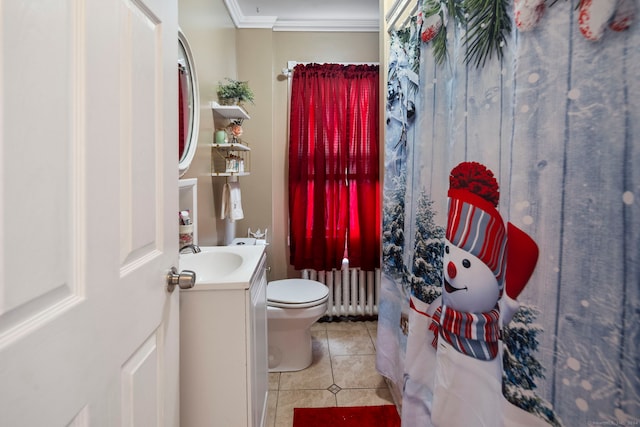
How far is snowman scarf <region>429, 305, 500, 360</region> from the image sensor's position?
0.82 meters

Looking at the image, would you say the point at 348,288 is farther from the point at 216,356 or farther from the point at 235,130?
the point at 216,356

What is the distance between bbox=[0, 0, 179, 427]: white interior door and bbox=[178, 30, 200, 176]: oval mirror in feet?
2.71

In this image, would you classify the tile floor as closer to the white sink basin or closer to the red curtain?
the red curtain

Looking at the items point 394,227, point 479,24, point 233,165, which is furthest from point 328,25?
point 479,24

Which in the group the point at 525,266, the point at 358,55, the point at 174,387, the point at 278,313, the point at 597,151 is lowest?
the point at 278,313

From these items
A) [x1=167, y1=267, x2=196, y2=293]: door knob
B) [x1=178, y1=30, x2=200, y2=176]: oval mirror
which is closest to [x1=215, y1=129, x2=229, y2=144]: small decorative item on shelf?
[x1=178, y1=30, x2=200, y2=176]: oval mirror

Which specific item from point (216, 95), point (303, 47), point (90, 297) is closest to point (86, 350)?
point (90, 297)

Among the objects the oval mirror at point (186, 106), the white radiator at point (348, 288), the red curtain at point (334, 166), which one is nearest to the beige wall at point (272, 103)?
the red curtain at point (334, 166)

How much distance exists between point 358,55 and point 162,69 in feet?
7.92

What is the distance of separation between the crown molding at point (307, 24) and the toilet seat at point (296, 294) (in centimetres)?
212

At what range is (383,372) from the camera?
1.76m

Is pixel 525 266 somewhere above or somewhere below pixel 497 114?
below

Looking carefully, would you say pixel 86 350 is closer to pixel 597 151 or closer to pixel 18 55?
pixel 18 55

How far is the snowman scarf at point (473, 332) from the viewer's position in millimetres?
823
